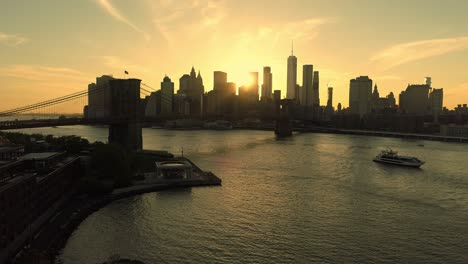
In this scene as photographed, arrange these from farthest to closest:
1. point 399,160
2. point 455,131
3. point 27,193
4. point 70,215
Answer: point 455,131 → point 399,160 → point 70,215 → point 27,193

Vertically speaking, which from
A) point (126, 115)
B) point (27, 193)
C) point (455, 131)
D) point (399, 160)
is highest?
point (126, 115)

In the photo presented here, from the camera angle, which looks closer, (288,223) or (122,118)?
(288,223)

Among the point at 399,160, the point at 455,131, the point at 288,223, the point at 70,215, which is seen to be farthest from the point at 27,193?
the point at 455,131

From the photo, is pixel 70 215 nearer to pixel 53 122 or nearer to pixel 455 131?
pixel 53 122

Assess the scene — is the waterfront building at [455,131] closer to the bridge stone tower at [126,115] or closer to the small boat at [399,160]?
the small boat at [399,160]

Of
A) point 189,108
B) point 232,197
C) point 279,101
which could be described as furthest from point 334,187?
point 189,108

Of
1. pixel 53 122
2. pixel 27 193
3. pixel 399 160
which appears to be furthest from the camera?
pixel 399 160

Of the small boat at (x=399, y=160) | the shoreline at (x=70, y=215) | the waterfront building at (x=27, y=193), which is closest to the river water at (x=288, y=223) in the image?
the shoreline at (x=70, y=215)

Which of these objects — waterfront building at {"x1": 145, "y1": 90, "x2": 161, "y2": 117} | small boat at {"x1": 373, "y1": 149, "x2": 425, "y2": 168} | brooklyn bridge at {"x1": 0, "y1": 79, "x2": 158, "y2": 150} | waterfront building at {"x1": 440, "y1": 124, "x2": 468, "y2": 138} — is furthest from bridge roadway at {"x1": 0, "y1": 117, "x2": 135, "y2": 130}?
waterfront building at {"x1": 145, "y1": 90, "x2": 161, "y2": 117}
